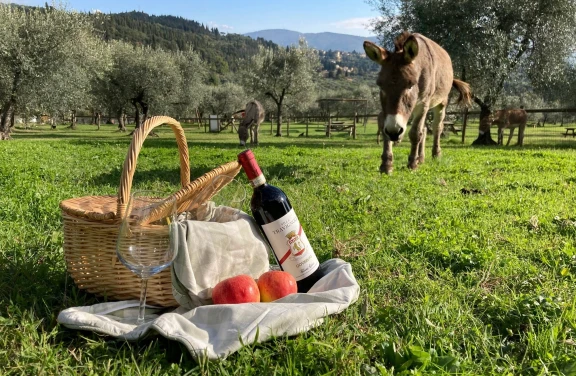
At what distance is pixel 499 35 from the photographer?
1983cm

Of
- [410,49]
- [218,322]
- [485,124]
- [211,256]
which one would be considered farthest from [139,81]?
[218,322]

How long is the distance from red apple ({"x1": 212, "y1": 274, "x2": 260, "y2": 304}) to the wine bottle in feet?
1.06

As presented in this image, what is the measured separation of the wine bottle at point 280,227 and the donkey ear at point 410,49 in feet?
17.9

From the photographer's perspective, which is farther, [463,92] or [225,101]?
[225,101]

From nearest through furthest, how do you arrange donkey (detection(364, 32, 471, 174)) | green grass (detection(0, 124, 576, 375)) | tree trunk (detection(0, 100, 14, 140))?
green grass (detection(0, 124, 576, 375)) → donkey (detection(364, 32, 471, 174)) → tree trunk (detection(0, 100, 14, 140))

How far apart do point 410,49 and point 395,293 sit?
5.60 m

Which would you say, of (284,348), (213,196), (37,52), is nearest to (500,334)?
(284,348)

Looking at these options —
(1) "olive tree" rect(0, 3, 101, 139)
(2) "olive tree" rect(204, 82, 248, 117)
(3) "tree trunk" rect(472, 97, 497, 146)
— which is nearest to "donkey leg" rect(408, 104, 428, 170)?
(3) "tree trunk" rect(472, 97, 497, 146)

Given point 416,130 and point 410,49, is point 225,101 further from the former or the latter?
point 410,49

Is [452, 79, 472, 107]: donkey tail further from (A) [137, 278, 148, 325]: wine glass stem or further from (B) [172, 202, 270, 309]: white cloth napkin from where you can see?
(A) [137, 278, 148, 325]: wine glass stem

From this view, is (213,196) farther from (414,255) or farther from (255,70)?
(255,70)

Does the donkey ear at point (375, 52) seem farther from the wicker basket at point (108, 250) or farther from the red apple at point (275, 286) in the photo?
the red apple at point (275, 286)

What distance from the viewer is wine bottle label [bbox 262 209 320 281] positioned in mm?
2701

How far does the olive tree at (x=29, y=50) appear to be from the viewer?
2494 centimetres
